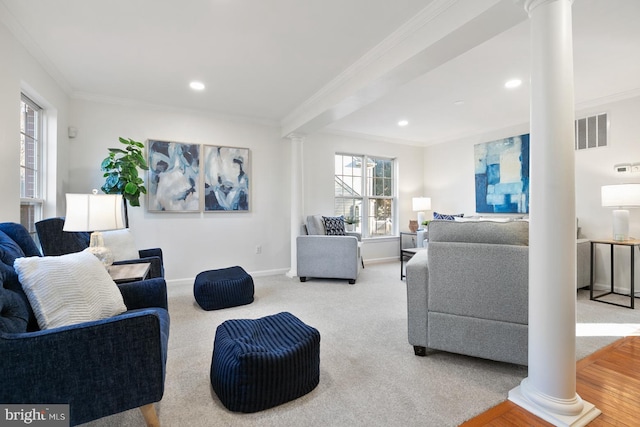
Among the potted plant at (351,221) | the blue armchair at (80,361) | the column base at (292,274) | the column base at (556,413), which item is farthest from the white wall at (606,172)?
the blue armchair at (80,361)

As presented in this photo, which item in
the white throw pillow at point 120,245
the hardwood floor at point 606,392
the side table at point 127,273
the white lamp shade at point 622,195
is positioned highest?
the white lamp shade at point 622,195

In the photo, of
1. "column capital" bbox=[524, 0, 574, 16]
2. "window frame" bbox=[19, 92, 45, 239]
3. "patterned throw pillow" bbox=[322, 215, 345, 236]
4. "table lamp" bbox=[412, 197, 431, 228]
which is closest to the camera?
"column capital" bbox=[524, 0, 574, 16]

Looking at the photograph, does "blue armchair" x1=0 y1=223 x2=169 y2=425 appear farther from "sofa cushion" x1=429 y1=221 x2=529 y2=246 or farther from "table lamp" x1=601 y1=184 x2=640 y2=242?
"table lamp" x1=601 y1=184 x2=640 y2=242

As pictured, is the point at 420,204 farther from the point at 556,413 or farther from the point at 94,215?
the point at 94,215

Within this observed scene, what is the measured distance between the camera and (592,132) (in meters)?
3.99

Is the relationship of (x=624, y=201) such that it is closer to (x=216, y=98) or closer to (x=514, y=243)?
(x=514, y=243)

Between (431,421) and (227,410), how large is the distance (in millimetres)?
1053

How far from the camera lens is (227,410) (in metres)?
1.58

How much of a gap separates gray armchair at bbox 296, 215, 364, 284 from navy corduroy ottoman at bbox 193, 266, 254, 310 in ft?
3.87

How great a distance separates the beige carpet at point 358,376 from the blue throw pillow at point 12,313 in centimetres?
68

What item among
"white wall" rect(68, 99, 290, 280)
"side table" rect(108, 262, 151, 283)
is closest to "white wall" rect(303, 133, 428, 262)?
"white wall" rect(68, 99, 290, 280)

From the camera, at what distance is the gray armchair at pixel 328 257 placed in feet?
13.7

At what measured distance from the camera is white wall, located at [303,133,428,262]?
5.19 m

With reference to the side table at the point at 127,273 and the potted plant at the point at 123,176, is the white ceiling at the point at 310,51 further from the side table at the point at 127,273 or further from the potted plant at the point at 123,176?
the side table at the point at 127,273
